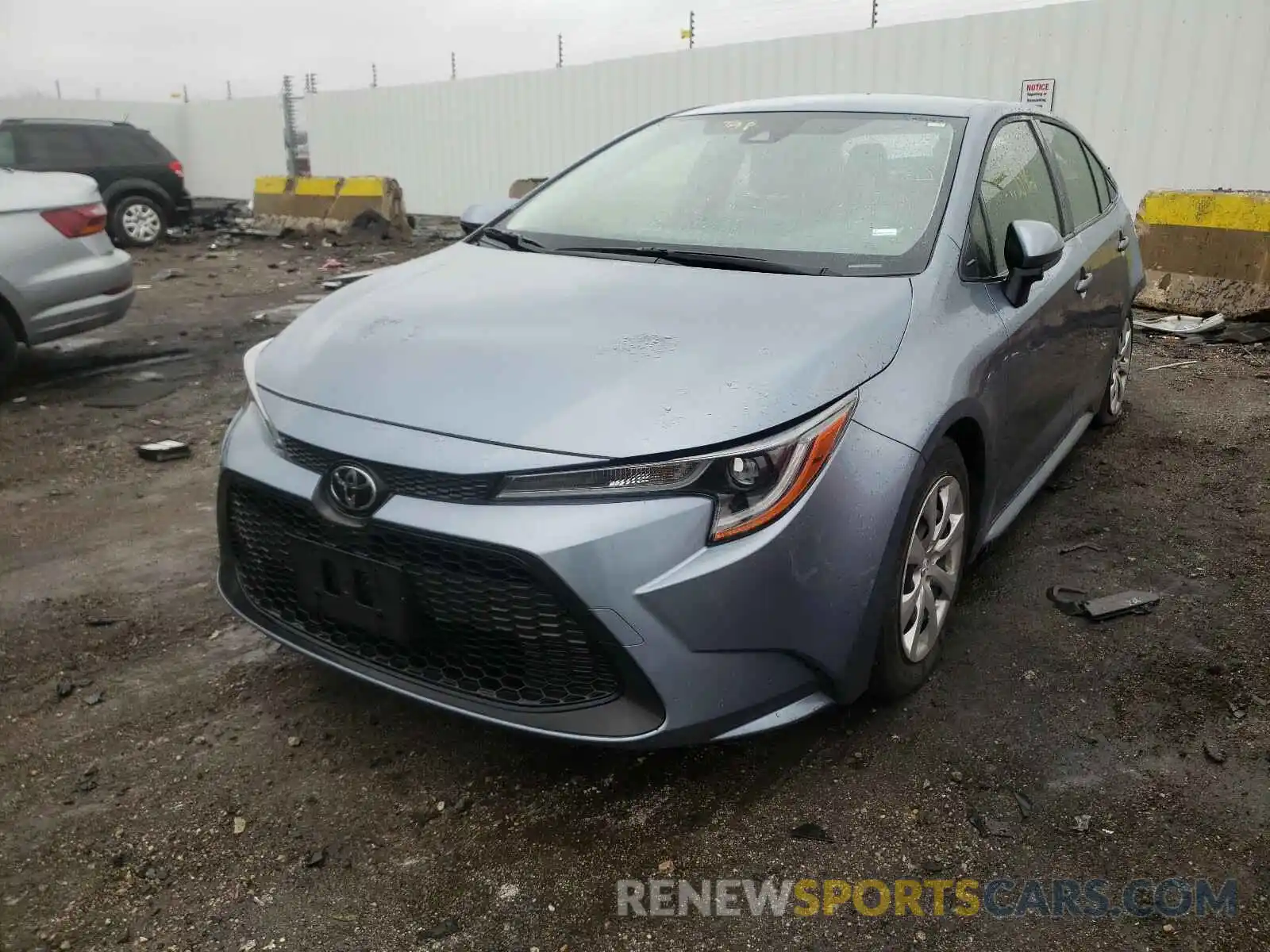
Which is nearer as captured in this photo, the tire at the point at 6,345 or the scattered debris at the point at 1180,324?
the tire at the point at 6,345

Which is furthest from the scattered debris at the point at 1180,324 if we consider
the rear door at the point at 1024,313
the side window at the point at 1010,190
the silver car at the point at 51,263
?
the silver car at the point at 51,263

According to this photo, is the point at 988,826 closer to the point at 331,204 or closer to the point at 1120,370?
the point at 1120,370

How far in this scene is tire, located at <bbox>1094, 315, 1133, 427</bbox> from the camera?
4672 millimetres

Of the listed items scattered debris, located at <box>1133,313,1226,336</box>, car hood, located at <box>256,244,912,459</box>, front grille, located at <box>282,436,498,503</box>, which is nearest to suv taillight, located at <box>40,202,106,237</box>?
car hood, located at <box>256,244,912,459</box>

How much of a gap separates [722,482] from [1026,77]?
969cm

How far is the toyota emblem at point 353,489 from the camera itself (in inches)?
83.0

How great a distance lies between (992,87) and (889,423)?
941 centimetres

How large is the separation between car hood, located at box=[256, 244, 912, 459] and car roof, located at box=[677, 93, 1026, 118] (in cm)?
101

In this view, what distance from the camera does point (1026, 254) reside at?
9.07ft

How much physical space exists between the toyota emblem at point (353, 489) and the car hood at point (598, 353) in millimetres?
135

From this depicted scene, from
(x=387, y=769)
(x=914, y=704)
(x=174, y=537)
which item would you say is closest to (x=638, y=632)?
(x=387, y=769)

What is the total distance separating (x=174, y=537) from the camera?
3.93 metres

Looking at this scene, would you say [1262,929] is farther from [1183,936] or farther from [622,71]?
[622,71]

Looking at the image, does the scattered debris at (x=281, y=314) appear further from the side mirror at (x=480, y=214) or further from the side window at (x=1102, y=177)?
the side window at (x=1102, y=177)
